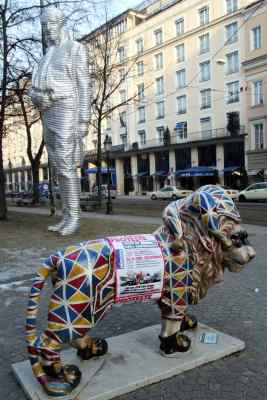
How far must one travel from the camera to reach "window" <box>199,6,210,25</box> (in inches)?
1633

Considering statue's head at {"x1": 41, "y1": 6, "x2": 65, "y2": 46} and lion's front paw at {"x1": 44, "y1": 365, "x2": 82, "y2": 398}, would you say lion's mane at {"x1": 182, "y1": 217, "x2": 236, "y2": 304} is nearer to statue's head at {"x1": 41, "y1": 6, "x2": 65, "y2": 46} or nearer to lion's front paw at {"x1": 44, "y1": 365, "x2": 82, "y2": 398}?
lion's front paw at {"x1": 44, "y1": 365, "x2": 82, "y2": 398}

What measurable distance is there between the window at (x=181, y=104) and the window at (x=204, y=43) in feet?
16.5

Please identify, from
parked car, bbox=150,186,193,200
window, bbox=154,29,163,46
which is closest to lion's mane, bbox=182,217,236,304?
parked car, bbox=150,186,193,200

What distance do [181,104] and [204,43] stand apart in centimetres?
653

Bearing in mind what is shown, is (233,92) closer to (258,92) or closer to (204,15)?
(258,92)

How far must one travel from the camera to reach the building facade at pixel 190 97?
38.0m

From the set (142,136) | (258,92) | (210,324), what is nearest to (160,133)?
(142,136)

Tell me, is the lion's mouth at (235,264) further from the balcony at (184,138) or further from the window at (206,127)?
the window at (206,127)

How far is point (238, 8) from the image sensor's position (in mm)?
38344

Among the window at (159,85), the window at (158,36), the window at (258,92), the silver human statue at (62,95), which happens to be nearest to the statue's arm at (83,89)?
the silver human statue at (62,95)

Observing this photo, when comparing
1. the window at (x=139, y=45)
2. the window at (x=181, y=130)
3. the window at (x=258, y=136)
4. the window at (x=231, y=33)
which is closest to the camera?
the window at (x=258, y=136)

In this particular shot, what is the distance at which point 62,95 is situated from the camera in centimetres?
938

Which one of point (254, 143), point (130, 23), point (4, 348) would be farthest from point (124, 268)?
point (130, 23)

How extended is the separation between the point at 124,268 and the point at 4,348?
1713 millimetres
